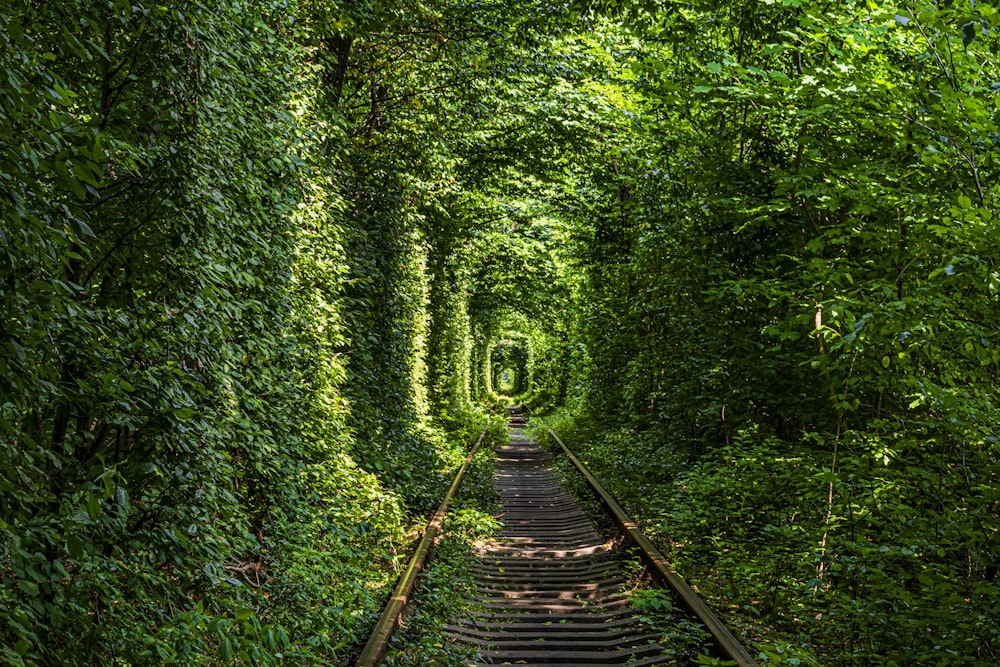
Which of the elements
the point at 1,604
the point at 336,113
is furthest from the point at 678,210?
the point at 1,604

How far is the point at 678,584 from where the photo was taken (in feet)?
20.7

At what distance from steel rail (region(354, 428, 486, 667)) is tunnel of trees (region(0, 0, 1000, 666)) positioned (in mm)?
248

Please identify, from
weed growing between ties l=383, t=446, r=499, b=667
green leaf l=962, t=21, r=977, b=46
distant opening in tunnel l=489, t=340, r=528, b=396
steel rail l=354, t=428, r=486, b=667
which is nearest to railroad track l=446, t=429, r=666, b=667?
weed growing between ties l=383, t=446, r=499, b=667

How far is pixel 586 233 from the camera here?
18812 millimetres

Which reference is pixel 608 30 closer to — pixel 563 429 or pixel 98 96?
pixel 98 96

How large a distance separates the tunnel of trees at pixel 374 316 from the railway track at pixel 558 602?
1.45 feet

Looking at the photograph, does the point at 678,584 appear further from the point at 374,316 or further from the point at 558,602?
the point at 374,316

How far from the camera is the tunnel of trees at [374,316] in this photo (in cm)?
322

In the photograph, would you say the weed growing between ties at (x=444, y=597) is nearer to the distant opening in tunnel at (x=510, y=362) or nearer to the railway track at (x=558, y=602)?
the railway track at (x=558, y=602)

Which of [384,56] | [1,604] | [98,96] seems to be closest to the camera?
[1,604]

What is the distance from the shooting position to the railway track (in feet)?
18.0

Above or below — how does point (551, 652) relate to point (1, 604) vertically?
below

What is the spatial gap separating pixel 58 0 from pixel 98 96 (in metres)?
0.87

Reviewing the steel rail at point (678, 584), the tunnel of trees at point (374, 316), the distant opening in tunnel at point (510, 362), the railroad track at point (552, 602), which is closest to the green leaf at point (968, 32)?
the tunnel of trees at point (374, 316)
